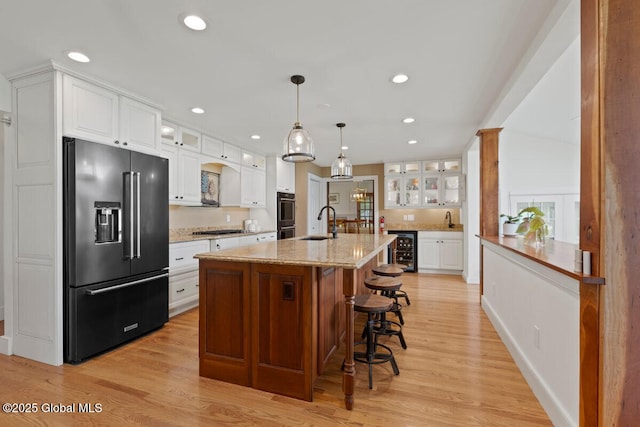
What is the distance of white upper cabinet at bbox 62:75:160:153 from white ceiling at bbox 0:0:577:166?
146 millimetres

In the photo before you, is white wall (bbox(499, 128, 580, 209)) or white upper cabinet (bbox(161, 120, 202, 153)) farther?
white wall (bbox(499, 128, 580, 209))

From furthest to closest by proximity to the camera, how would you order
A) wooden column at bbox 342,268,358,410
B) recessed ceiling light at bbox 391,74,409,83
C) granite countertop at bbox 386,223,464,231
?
1. granite countertop at bbox 386,223,464,231
2. recessed ceiling light at bbox 391,74,409,83
3. wooden column at bbox 342,268,358,410

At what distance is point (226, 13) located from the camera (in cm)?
180

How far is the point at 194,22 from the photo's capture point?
188cm

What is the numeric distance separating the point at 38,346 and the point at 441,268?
5936mm

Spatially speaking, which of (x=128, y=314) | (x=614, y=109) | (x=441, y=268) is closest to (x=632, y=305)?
(x=614, y=109)

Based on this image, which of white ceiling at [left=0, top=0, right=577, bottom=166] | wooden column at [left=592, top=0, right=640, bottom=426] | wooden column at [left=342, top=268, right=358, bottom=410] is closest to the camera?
wooden column at [left=592, top=0, right=640, bottom=426]

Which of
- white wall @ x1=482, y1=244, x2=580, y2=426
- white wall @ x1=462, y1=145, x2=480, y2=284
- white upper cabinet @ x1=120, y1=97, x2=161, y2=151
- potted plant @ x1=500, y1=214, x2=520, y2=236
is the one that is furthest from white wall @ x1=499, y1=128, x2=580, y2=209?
white upper cabinet @ x1=120, y1=97, x2=161, y2=151

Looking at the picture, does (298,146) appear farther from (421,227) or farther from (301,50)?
(421,227)

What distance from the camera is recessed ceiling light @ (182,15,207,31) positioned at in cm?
183

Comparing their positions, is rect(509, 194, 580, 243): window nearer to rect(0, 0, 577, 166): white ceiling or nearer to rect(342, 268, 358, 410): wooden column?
rect(0, 0, 577, 166): white ceiling

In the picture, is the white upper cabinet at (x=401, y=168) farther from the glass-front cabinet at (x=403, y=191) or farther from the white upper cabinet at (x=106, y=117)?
the white upper cabinet at (x=106, y=117)

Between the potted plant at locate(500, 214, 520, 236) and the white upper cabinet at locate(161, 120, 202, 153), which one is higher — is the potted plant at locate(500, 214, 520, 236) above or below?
below

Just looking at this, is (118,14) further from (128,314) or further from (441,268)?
(441,268)
